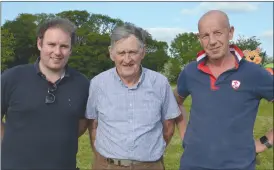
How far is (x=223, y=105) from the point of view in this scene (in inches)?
159

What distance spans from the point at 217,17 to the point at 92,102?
1716mm

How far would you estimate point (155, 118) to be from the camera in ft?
15.1

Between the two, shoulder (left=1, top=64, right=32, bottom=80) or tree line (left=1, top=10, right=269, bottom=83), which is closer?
shoulder (left=1, top=64, right=32, bottom=80)

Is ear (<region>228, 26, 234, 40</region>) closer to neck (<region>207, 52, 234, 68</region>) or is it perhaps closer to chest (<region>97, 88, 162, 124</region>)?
neck (<region>207, 52, 234, 68</region>)

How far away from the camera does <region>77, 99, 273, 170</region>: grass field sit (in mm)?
4484

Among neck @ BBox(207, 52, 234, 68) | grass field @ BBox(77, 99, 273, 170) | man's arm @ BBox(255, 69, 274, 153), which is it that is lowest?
grass field @ BBox(77, 99, 273, 170)

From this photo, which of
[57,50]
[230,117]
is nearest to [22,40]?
[57,50]

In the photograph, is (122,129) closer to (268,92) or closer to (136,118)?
(136,118)

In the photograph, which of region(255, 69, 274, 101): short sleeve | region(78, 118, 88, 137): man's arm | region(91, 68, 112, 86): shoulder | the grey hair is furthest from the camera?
region(78, 118, 88, 137): man's arm

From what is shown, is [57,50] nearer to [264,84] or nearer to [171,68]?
[264,84]

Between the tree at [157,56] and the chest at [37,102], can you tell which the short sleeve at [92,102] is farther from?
the tree at [157,56]

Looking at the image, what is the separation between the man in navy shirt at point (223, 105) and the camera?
4.04m

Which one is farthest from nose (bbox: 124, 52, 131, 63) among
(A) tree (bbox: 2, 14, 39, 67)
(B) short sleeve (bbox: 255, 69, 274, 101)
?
(A) tree (bbox: 2, 14, 39, 67)

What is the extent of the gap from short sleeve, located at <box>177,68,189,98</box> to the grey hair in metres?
0.57
